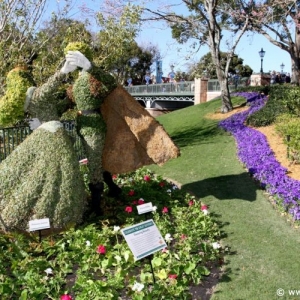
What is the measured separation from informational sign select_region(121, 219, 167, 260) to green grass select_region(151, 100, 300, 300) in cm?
98

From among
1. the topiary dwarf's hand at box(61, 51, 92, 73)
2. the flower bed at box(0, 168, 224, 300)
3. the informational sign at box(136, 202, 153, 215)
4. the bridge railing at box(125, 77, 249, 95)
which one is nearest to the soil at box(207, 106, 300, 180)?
the flower bed at box(0, 168, 224, 300)

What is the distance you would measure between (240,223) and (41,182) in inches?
122

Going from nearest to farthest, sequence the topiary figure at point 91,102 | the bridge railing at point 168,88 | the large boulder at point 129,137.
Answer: the topiary figure at point 91,102 → the large boulder at point 129,137 → the bridge railing at point 168,88

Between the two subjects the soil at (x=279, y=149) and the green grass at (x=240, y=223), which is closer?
the green grass at (x=240, y=223)

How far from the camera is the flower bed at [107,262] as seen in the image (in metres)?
3.91

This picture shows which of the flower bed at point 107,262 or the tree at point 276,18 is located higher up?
the tree at point 276,18

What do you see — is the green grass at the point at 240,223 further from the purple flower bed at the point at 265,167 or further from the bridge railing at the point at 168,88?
the bridge railing at the point at 168,88

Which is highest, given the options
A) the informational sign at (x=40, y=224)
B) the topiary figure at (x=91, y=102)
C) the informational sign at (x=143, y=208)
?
the topiary figure at (x=91, y=102)

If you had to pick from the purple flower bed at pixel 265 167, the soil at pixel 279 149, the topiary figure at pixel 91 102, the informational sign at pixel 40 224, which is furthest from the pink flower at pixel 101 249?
the soil at pixel 279 149

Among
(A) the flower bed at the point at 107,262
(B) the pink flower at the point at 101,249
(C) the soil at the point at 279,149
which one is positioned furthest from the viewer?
(C) the soil at the point at 279,149

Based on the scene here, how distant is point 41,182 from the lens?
5.04m

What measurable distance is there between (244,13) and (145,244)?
14342 mm

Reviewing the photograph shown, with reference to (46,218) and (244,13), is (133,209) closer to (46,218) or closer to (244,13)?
(46,218)

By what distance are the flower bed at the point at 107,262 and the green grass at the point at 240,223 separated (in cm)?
32
